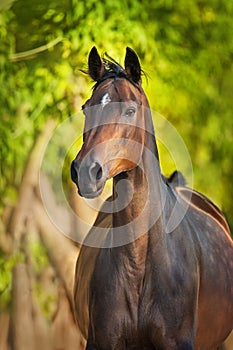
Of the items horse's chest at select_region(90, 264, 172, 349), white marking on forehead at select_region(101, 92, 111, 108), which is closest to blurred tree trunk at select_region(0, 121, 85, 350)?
horse's chest at select_region(90, 264, 172, 349)

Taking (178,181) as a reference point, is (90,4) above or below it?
above

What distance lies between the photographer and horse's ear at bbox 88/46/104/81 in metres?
4.20

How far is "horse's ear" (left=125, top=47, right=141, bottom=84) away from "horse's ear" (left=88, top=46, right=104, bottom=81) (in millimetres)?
127

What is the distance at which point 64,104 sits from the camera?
6707 mm

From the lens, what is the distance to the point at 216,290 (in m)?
4.77

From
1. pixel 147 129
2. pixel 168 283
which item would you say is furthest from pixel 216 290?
pixel 147 129

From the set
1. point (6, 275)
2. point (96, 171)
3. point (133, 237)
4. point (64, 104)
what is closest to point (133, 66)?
point (96, 171)

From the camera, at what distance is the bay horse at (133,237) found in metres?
3.97

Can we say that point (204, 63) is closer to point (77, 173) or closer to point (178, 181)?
point (178, 181)

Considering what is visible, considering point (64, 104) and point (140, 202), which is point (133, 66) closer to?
point (140, 202)

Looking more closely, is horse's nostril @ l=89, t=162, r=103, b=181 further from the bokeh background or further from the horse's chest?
the bokeh background

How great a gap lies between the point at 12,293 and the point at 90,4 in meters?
1.93

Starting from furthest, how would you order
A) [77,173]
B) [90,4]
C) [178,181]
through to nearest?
[90,4] → [178,181] → [77,173]

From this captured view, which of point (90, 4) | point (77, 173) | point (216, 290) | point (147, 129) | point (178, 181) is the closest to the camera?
point (77, 173)
